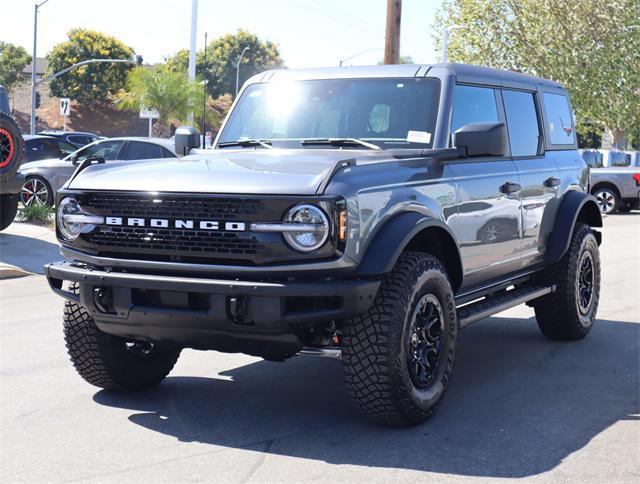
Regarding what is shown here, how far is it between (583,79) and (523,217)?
1315 inches

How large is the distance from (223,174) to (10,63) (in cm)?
7750

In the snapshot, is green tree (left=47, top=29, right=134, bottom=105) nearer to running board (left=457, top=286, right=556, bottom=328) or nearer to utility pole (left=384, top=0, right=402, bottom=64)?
utility pole (left=384, top=0, right=402, bottom=64)

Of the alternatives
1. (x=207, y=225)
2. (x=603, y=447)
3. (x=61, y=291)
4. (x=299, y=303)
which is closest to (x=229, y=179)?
(x=207, y=225)

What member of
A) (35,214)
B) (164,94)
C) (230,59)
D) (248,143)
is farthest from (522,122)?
(230,59)

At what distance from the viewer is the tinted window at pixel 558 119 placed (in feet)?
26.3

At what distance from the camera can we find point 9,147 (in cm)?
1282

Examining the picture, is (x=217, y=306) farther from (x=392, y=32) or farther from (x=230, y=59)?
(x=230, y=59)

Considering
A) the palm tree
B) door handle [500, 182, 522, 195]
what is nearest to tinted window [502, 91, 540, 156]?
door handle [500, 182, 522, 195]

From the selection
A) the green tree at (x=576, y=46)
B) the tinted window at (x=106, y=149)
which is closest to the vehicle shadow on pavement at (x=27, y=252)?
the tinted window at (x=106, y=149)

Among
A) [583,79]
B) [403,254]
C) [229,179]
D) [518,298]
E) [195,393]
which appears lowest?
[195,393]

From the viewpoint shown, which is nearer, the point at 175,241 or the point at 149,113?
the point at 175,241

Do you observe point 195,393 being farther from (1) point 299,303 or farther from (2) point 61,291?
(1) point 299,303

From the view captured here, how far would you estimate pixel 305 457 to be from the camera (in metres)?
4.79

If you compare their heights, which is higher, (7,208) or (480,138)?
(480,138)
